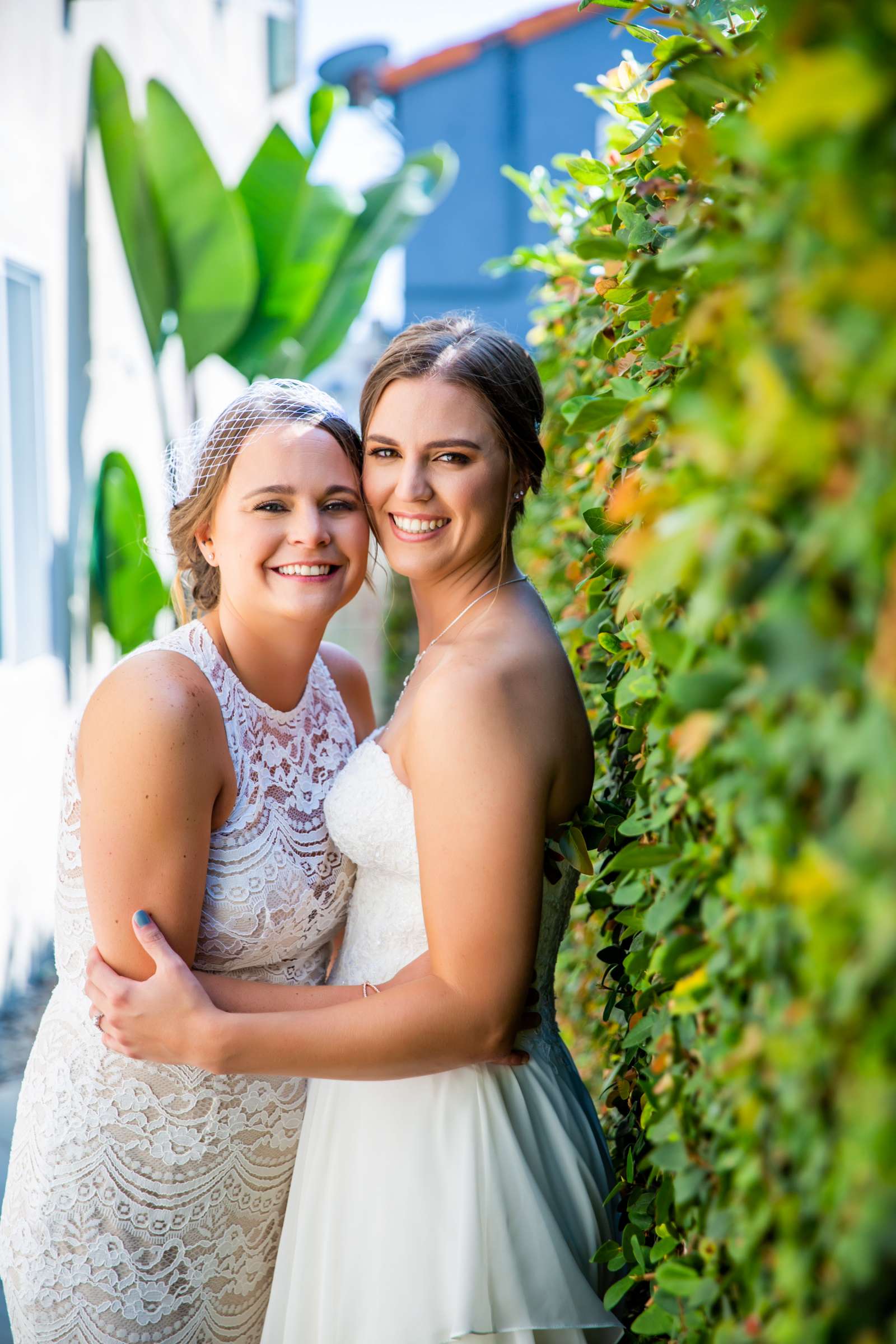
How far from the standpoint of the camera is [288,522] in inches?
91.8

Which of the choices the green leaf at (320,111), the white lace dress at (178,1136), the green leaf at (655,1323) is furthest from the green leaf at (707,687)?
the green leaf at (320,111)

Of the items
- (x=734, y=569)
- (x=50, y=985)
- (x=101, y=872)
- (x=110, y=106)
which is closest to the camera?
→ (x=734, y=569)

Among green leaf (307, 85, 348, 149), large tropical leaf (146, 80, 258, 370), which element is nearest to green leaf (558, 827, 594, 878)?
large tropical leaf (146, 80, 258, 370)

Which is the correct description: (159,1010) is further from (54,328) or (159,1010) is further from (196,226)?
(196,226)

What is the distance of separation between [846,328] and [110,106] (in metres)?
6.57

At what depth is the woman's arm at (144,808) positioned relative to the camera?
6.59 feet

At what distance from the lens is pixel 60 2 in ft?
18.7

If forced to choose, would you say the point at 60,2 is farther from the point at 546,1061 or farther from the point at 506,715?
the point at 546,1061

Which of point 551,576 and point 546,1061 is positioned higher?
point 551,576

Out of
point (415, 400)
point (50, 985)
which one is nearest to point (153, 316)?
point (50, 985)

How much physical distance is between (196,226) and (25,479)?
6.15 ft

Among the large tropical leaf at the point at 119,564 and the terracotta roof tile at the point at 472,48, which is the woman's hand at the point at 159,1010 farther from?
the terracotta roof tile at the point at 472,48

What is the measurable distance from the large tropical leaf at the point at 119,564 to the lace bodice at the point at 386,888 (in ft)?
13.9

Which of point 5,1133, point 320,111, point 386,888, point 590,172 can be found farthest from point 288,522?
point 320,111
